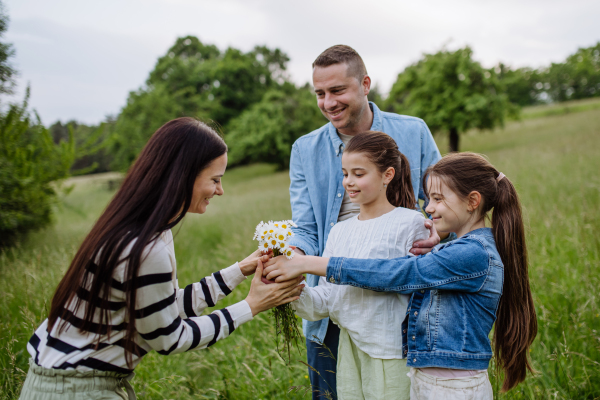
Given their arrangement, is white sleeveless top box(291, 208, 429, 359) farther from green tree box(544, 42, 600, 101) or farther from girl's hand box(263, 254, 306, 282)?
green tree box(544, 42, 600, 101)

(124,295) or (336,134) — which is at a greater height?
(336,134)

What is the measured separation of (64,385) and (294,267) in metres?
1.22

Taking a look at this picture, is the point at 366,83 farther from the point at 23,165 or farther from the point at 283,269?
the point at 23,165

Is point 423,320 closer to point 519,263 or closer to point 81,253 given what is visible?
point 519,263

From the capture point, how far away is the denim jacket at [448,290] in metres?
1.92

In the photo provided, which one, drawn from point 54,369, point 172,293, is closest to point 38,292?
point 54,369

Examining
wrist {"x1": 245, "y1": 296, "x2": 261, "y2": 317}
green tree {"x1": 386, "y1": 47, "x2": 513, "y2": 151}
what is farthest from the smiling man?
green tree {"x1": 386, "y1": 47, "x2": 513, "y2": 151}

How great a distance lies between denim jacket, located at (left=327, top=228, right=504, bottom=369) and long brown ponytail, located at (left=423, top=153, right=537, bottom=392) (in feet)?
0.40

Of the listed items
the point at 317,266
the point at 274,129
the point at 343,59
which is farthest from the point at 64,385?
the point at 274,129

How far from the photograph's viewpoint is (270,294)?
7.18 feet

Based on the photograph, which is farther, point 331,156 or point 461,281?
point 331,156

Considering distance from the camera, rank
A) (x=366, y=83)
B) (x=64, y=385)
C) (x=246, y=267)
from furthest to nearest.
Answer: (x=366, y=83), (x=246, y=267), (x=64, y=385)

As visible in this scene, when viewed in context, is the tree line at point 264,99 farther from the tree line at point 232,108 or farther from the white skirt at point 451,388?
the white skirt at point 451,388

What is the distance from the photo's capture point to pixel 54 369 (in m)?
1.71
